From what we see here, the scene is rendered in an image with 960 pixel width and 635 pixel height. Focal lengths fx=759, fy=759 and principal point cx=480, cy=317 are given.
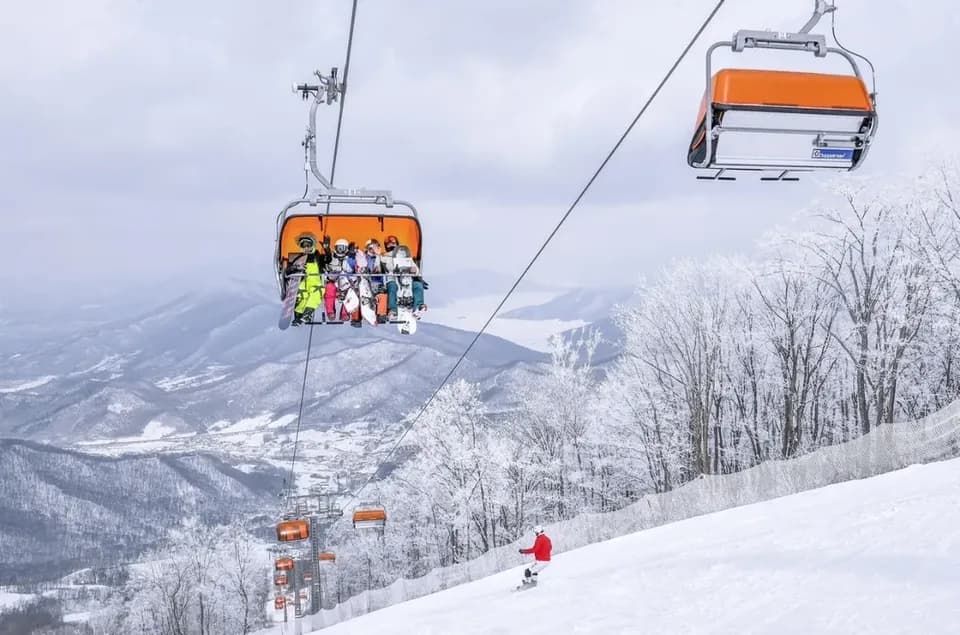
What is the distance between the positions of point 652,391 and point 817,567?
2761 cm

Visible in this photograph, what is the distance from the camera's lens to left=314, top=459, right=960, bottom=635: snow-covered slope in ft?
29.3

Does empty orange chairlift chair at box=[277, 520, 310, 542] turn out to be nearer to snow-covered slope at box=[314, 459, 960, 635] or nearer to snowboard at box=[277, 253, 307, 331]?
snow-covered slope at box=[314, 459, 960, 635]

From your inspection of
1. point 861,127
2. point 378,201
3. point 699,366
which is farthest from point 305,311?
point 699,366

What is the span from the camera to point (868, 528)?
1235 cm

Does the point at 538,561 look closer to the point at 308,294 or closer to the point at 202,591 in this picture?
the point at 308,294

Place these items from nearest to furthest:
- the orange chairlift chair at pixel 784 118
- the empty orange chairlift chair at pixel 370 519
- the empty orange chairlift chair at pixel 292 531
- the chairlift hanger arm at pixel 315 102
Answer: the orange chairlift chair at pixel 784 118 < the chairlift hanger arm at pixel 315 102 < the empty orange chairlift chair at pixel 370 519 < the empty orange chairlift chair at pixel 292 531

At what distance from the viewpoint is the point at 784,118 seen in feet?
19.2

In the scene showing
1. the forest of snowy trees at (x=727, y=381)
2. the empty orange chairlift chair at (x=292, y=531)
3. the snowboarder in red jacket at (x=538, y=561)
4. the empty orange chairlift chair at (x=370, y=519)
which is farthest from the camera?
the forest of snowy trees at (x=727, y=381)

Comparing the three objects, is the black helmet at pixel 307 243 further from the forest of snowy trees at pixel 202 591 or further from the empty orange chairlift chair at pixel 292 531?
the forest of snowy trees at pixel 202 591

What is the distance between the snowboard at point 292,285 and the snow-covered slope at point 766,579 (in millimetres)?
5855

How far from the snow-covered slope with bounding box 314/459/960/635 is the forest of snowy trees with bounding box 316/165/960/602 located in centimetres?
1507

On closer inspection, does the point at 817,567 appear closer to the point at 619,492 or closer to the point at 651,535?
the point at 651,535

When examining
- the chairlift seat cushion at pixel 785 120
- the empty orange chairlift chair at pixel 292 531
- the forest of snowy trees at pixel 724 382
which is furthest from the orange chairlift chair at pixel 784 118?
the forest of snowy trees at pixel 724 382

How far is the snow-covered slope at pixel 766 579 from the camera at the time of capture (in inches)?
352
